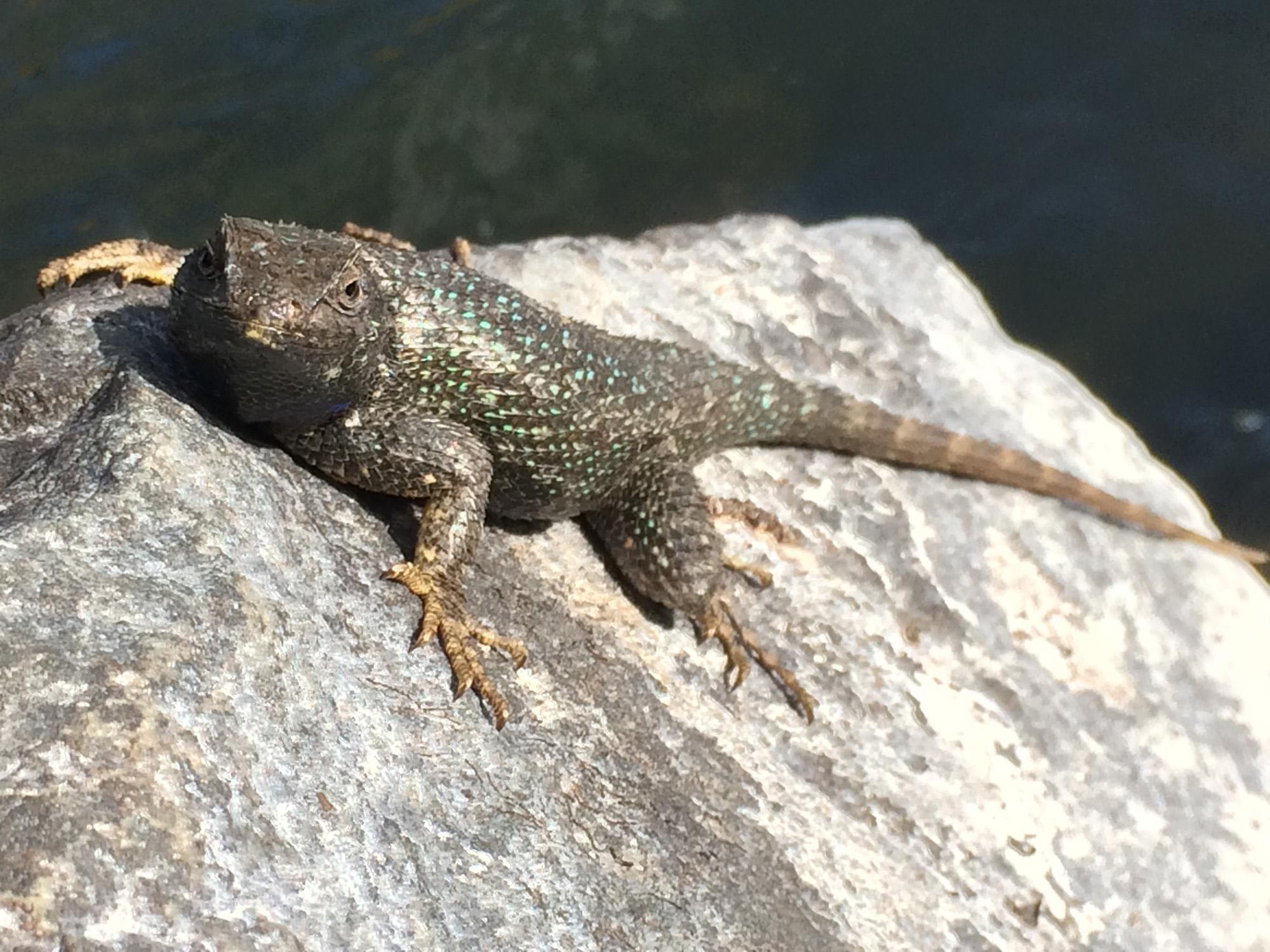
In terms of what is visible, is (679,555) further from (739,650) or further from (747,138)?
(747,138)

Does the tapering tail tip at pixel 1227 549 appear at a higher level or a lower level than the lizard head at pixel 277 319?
lower

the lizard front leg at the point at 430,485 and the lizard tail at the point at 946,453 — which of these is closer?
the lizard front leg at the point at 430,485

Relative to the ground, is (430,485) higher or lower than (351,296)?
lower

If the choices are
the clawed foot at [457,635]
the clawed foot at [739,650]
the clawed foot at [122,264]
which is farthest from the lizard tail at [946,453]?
the clawed foot at [122,264]

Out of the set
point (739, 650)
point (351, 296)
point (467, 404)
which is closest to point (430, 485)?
point (467, 404)

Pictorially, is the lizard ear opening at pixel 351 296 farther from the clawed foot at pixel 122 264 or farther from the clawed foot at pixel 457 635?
the clawed foot at pixel 122 264

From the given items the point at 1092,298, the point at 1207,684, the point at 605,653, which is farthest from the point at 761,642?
the point at 1092,298

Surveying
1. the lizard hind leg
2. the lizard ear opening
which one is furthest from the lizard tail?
the lizard ear opening
